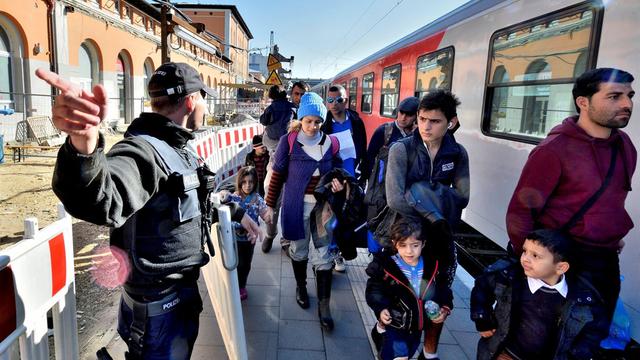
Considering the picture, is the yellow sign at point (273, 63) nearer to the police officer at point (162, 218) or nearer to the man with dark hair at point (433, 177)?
the man with dark hair at point (433, 177)

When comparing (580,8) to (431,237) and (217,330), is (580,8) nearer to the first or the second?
(431,237)

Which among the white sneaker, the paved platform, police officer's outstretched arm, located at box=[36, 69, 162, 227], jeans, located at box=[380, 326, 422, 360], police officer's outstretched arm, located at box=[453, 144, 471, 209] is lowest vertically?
the paved platform

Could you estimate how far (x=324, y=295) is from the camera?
3416 millimetres

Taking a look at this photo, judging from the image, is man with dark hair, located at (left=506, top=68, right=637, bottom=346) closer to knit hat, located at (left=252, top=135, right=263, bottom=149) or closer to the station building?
knit hat, located at (left=252, top=135, right=263, bottom=149)

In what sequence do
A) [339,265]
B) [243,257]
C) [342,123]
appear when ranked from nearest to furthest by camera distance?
[243,257], [339,265], [342,123]

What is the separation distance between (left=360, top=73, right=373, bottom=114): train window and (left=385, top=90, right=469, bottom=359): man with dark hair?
302 inches

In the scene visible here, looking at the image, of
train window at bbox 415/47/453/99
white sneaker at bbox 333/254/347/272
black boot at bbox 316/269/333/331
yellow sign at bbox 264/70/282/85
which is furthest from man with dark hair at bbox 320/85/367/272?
yellow sign at bbox 264/70/282/85

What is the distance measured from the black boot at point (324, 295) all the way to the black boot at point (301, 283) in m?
0.25

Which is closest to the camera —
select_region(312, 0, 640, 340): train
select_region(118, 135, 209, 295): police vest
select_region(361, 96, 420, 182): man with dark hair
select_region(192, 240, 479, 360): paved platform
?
select_region(118, 135, 209, 295): police vest

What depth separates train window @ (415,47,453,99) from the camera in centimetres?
553

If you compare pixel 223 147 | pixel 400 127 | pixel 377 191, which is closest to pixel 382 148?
pixel 377 191

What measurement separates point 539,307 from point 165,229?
194cm

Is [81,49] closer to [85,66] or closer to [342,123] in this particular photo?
[85,66]

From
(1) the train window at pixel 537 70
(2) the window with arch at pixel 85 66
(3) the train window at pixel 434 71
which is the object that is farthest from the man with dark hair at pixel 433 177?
(2) the window with arch at pixel 85 66
